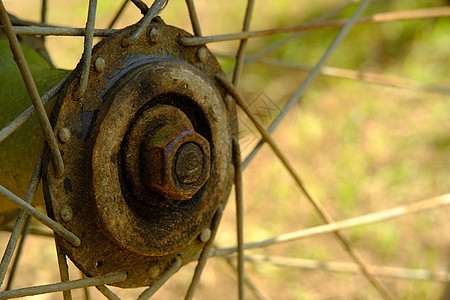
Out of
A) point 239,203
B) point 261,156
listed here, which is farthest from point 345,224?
point 261,156

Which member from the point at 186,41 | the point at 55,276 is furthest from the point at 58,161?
the point at 55,276

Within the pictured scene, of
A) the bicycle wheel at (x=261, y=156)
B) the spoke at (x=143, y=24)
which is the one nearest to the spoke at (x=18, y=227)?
the bicycle wheel at (x=261, y=156)

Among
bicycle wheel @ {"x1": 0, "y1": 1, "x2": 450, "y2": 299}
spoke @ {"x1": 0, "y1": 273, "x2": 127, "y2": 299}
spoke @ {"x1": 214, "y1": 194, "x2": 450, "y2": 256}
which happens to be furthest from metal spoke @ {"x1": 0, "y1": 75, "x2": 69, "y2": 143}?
spoke @ {"x1": 214, "y1": 194, "x2": 450, "y2": 256}

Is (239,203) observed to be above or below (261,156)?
below

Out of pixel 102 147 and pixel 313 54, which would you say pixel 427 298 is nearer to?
pixel 313 54

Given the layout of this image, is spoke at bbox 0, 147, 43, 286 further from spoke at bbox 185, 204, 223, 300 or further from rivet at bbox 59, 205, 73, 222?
spoke at bbox 185, 204, 223, 300

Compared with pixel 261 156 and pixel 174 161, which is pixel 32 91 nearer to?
pixel 174 161
